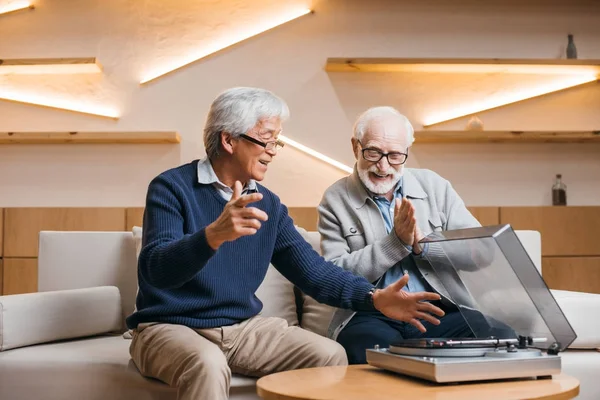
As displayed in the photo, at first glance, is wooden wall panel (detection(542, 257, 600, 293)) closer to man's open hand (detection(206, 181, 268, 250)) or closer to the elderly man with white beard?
the elderly man with white beard

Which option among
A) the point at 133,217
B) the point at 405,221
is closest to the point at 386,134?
the point at 405,221

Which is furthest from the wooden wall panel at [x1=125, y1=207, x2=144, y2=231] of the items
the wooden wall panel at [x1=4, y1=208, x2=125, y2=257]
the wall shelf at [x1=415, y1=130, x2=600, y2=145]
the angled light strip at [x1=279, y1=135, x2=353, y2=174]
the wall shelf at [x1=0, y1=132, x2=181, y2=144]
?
the wall shelf at [x1=415, y1=130, x2=600, y2=145]

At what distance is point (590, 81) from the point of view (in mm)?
5383

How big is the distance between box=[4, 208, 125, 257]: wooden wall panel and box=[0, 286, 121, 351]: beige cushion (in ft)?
7.04

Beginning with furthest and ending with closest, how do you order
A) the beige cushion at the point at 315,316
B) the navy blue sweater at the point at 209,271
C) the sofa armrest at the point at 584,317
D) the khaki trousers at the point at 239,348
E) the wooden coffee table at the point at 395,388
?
1. the beige cushion at the point at 315,316
2. the sofa armrest at the point at 584,317
3. the navy blue sweater at the point at 209,271
4. the khaki trousers at the point at 239,348
5. the wooden coffee table at the point at 395,388

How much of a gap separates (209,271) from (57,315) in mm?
716

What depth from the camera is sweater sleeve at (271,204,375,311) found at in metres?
2.24

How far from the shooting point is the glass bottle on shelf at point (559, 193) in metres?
5.25

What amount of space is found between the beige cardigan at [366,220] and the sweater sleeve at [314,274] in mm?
155

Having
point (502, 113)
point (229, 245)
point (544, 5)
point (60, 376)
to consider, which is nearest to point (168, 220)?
point (229, 245)

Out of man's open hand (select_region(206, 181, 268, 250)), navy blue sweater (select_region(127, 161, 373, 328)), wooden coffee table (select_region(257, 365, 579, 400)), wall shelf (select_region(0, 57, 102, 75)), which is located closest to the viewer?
wooden coffee table (select_region(257, 365, 579, 400))

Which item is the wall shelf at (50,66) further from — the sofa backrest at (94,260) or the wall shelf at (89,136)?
the sofa backrest at (94,260)

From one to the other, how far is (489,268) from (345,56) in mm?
3821

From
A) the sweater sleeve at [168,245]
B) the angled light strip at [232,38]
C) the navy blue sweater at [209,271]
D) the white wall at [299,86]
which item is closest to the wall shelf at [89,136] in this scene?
the white wall at [299,86]
